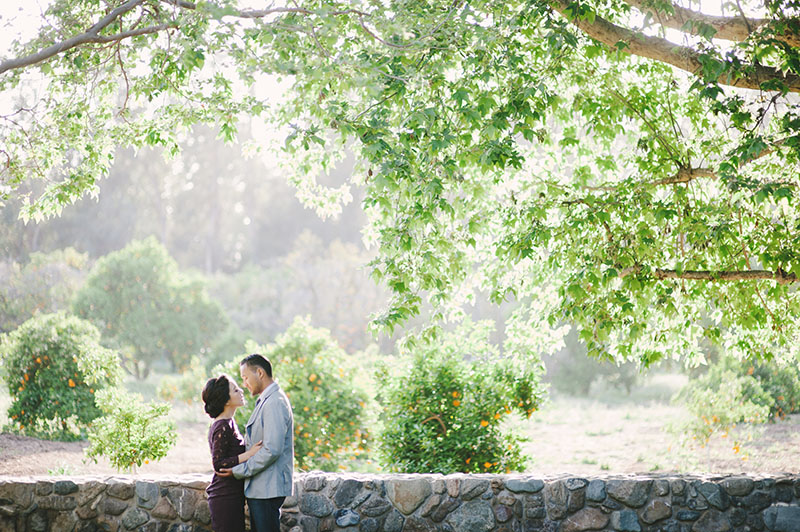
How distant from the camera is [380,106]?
195 inches

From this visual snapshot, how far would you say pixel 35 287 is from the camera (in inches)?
791

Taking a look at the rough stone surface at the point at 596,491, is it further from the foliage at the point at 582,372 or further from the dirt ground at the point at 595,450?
the foliage at the point at 582,372

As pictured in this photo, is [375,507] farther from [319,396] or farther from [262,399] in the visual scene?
[319,396]

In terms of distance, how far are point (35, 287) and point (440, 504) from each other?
1895cm

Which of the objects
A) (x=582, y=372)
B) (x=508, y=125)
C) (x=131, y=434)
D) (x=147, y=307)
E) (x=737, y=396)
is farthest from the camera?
(x=147, y=307)

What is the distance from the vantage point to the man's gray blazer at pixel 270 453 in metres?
3.95

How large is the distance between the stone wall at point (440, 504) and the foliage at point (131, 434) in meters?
2.40

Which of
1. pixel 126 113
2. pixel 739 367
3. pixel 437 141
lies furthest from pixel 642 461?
pixel 126 113

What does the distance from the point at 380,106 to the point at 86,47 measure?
332 centimetres

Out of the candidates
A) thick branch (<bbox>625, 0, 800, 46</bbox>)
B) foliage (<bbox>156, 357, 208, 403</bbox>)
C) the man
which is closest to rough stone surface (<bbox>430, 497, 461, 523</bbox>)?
the man

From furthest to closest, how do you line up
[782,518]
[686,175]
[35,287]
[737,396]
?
[35,287]
[737,396]
[686,175]
[782,518]

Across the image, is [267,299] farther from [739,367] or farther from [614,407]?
[739,367]

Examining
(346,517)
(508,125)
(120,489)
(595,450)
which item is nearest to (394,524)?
(346,517)

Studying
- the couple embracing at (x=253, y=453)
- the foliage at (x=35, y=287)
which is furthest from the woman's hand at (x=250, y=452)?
the foliage at (x=35, y=287)
